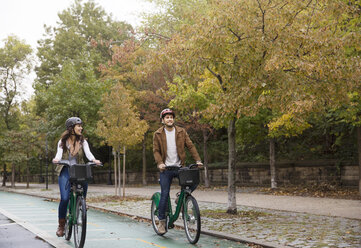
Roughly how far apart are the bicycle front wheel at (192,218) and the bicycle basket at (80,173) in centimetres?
165

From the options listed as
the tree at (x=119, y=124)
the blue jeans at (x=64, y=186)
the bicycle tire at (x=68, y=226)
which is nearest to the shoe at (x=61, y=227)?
the bicycle tire at (x=68, y=226)

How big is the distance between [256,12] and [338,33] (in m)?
3.21

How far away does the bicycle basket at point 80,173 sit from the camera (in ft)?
22.0

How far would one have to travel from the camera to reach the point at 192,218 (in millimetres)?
7285

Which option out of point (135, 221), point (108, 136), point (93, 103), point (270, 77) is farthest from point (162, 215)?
point (93, 103)

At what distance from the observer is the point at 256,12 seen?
10508mm

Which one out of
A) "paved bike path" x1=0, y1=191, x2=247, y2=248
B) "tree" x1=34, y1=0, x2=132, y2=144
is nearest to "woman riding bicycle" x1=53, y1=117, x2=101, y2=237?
"paved bike path" x1=0, y1=191, x2=247, y2=248

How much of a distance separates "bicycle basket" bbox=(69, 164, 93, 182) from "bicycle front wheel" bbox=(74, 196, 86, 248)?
10.9 inches

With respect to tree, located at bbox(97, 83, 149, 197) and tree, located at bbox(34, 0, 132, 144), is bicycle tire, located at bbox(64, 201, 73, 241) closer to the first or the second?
tree, located at bbox(97, 83, 149, 197)

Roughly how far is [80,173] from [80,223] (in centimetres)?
71

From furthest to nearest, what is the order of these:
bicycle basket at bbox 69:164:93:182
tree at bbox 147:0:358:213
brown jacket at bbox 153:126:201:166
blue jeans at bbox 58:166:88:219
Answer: tree at bbox 147:0:358:213 < brown jacket at bbox 153:126:201:166 < blue jeans at bbox 58:166:88:219 < bicycle basket at bbox 69:164:93:182

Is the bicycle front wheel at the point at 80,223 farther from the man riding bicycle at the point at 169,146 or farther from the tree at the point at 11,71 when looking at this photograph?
the tree at the point at 11,71

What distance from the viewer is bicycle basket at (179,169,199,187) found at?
733cm

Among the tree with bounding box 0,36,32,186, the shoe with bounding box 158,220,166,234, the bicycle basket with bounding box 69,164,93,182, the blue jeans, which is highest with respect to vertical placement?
the tree with bounding box 0,36,32,186
